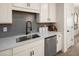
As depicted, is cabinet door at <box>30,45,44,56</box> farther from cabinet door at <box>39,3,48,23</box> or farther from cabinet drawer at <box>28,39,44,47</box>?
cabinet door at <box>39,3,48,23</box>

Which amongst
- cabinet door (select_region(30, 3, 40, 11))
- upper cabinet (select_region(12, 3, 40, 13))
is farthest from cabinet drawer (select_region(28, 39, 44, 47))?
cabinet door (select_region(30, 3, 40, 11))

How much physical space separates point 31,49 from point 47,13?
175 cm

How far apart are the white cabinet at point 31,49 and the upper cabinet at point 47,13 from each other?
1029 millimetres

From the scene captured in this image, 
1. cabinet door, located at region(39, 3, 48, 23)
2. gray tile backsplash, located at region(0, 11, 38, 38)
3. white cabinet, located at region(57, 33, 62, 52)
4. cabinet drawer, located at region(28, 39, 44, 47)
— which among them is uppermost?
cabinet door, located at region(39, 3, 48, 23)

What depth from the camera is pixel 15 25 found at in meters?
2.75

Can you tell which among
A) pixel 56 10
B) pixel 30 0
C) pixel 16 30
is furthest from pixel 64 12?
pixel 30 0

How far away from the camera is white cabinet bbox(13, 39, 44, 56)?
1851 millimetres

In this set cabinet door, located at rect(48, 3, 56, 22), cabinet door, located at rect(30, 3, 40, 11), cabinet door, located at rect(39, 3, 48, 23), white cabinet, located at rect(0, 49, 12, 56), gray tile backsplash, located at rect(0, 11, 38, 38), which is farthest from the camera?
cabinet door, located at rect(48, 3, 56, 22)

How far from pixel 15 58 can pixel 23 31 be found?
239cm

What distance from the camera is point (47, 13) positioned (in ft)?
12.0

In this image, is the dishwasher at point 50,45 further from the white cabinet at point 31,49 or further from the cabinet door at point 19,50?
the cabinet door at point 19,50

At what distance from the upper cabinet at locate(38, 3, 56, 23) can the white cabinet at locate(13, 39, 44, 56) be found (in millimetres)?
1029

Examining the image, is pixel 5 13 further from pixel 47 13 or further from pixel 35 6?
pixel 47 13

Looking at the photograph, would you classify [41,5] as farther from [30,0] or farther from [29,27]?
[30,0]
